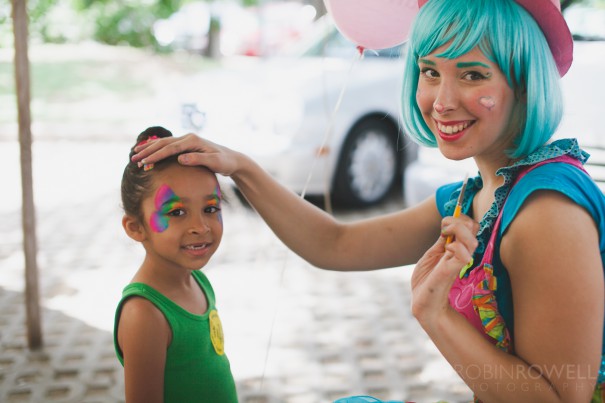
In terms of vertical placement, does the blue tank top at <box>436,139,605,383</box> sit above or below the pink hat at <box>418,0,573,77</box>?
below

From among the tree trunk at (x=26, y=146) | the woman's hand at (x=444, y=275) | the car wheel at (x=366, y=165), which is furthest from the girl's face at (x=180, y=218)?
the car wheel at (x=366, y=165)

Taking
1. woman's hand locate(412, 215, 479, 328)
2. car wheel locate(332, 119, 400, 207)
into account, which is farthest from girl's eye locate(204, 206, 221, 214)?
car wheel locate(332, 119, 400, 207)

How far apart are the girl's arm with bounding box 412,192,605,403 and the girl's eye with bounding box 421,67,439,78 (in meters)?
0.39

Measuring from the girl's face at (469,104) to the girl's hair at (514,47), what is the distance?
20 mm

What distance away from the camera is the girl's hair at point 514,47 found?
1.57 m

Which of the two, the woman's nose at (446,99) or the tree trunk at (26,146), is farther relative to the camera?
the tree trunk at (26,146)

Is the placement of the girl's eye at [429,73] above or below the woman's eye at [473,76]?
above

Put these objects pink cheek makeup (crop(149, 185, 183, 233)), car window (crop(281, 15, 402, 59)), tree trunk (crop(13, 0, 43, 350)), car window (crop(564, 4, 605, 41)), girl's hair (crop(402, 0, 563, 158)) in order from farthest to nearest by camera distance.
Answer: car window (crop(281, 15, 402, 59)) < car window (crop(564, 4, 605, 41)) < tree trunk (crop(13, 0, 43, 350)) < pink cheek makeup (crop(149, 185, 183, 233)) < girl's hair (crop(402, 0, 563, 158))

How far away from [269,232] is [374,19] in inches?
152

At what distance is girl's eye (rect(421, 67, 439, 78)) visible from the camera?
1708mm

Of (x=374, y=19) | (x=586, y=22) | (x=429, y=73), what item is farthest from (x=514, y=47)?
(x=586, y=22)

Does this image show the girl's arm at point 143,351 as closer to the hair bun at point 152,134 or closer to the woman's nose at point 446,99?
the hair bun at point 152,134

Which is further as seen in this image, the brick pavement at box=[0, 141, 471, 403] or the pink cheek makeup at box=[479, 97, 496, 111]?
the brick pavement at box=[0, 141, 471, 403]

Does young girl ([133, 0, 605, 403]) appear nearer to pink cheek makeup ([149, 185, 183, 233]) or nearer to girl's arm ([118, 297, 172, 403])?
pink cheek makeup ([149, 185, 183, 233])
